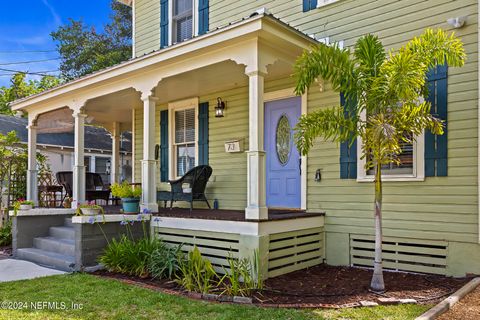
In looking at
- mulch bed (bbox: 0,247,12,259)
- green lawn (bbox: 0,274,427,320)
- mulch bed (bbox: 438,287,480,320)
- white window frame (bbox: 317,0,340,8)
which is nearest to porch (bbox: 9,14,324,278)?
mulch bed (bbox: 0,247,12,259)

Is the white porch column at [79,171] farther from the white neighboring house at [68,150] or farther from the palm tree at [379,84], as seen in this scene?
the white neighboring house at [68,150]

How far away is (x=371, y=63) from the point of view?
14.2 feet

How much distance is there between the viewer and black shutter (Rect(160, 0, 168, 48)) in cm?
867

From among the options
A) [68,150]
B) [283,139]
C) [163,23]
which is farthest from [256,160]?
[68,150]

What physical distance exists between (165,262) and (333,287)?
2121 mm

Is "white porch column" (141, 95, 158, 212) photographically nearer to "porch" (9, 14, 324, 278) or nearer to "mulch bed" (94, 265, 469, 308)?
"porch" (9, 14, 324, 278)

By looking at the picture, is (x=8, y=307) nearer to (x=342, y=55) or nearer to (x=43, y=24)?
(x=342, y=55)

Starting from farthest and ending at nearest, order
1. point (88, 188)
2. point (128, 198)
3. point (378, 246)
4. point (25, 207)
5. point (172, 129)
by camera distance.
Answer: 1. point (88, 188)
2. point (172, 129)
3. point (25, 207)
4. point (128, 198)
5. point (378, 246)

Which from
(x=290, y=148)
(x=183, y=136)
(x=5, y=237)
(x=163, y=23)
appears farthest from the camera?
(x=163, y=23)

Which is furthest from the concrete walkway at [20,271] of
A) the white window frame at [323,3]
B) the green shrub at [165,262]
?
the white window frame at [323,3]

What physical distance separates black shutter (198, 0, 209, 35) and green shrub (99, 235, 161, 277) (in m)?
4.49

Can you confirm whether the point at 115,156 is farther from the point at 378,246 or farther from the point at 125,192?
the point at 378,246

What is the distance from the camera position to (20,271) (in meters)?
5.70

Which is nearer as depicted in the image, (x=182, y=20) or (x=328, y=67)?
(x=328, y=67)
